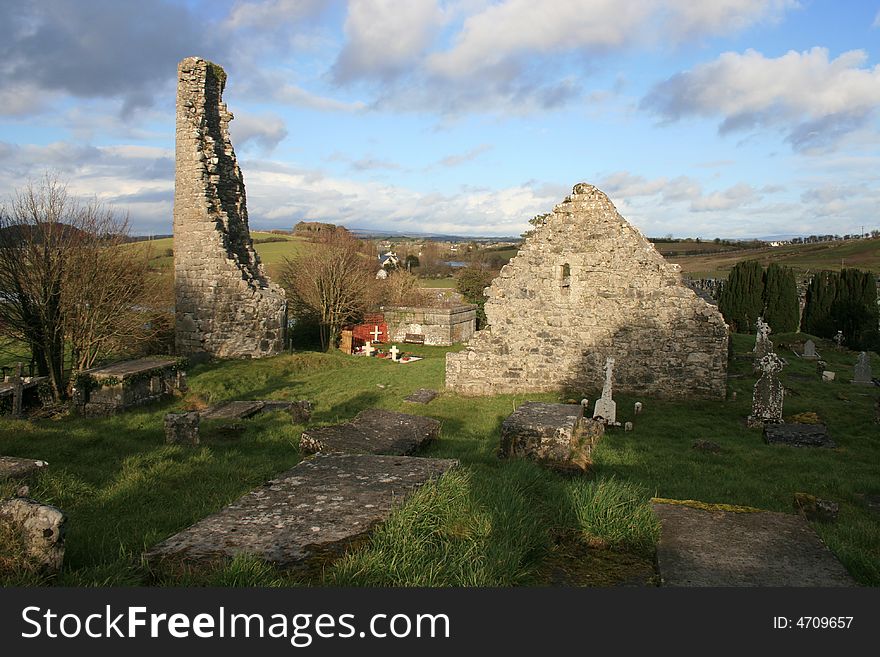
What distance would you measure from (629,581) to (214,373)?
631 inches

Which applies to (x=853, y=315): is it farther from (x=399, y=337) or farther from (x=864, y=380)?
(x=399, y=337)

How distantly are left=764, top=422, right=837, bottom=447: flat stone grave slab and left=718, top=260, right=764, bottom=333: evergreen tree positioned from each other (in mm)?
28246

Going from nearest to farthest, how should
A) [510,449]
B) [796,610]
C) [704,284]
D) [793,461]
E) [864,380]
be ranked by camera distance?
[796,610] < [510,449] < [793,461] < [864,380] < [704,284]

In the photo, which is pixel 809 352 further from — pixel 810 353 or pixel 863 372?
pixel 863 372

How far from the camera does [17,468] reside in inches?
233

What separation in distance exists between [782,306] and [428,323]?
21.2 metres

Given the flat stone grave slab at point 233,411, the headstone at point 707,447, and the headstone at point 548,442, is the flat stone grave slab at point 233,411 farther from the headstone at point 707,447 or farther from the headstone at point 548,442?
the headstone at point 707,447

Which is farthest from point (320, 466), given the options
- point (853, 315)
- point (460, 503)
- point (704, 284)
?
point (704, 284)

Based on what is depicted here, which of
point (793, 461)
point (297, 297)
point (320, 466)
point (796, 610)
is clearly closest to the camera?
Result: point (796, 610)

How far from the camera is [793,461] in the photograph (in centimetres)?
860

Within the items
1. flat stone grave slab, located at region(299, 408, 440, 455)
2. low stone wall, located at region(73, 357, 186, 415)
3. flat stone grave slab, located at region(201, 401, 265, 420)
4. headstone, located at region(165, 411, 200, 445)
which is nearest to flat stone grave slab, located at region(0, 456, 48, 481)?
flat stone grave slab, located at region(299, 408, 440, 455)

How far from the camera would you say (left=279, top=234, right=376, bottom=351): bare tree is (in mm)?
31484

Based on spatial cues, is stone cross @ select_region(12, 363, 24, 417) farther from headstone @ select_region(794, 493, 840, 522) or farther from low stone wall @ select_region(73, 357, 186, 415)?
headstone @ select_region(794, 493, 840, 522)

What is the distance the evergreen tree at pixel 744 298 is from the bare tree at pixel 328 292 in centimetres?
2218
